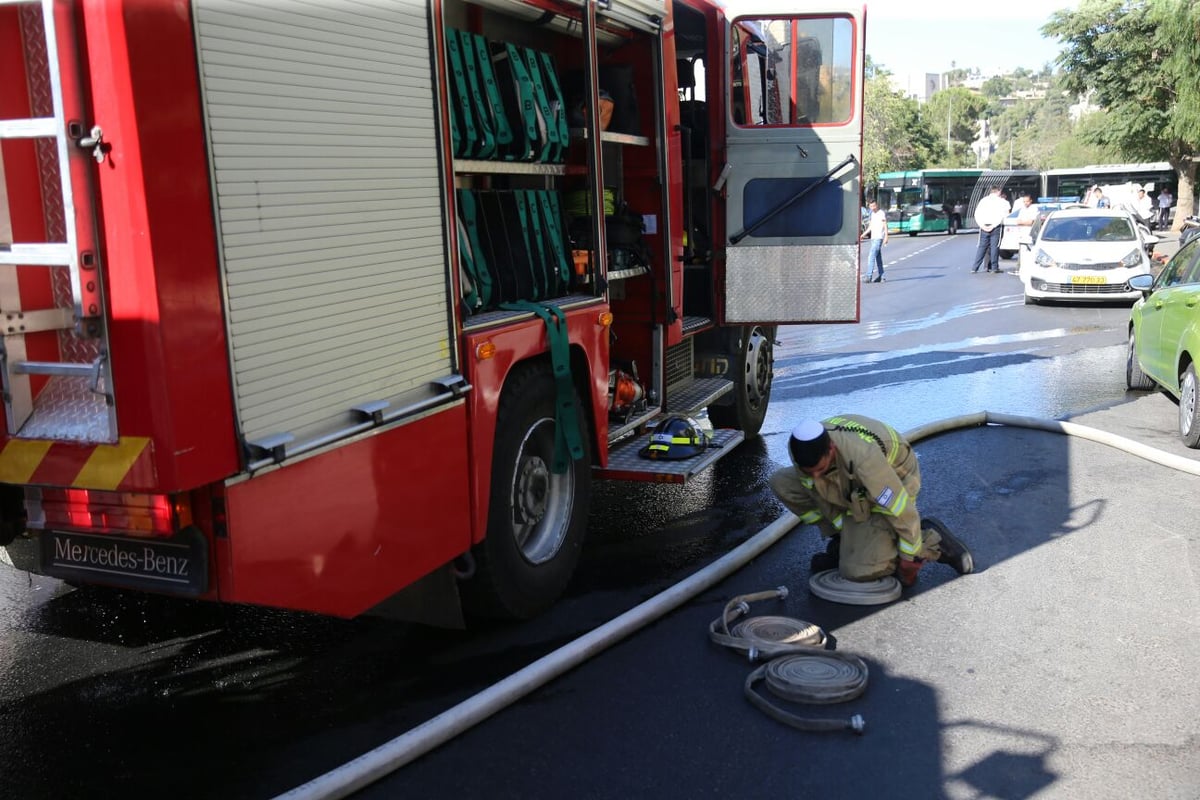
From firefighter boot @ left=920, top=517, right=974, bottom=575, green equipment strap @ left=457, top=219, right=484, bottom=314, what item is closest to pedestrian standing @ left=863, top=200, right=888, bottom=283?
firefighter boot @ left=920, top=517, right=974, bottom=575

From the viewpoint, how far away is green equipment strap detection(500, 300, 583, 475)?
15.9 ft

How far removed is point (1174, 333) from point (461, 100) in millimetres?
6510

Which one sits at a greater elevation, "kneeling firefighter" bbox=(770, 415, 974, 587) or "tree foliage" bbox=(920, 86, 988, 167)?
"tree foliage" bbox=(920, 86, 988, 167)

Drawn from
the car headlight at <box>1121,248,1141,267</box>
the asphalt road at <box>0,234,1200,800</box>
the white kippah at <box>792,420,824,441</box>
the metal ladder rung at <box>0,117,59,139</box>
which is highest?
the metal ladder rung at <box>0,117,59,139</box>

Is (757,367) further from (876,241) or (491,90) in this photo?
(876,241)

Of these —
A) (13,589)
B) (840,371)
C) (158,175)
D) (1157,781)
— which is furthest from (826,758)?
(840,371)

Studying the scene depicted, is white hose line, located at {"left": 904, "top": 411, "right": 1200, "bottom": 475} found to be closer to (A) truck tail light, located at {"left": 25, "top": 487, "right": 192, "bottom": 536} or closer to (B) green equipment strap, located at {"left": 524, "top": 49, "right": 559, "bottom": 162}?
(B) green equipment strap, located at {"left": 524, "top": 49, "right": 559, "bottom": 162}

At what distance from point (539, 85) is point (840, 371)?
7491 mm

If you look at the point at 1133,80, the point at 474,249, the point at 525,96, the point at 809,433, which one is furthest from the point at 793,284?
the point at 1133,80

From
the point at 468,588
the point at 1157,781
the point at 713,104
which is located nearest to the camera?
the point at 1157,781

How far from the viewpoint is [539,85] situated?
5.28 m

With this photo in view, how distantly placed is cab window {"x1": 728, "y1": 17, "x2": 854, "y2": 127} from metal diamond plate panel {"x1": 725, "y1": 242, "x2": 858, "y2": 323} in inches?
34.3

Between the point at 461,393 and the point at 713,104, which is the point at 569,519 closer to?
the point at 461,393

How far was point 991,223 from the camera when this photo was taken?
2356 centimetres
